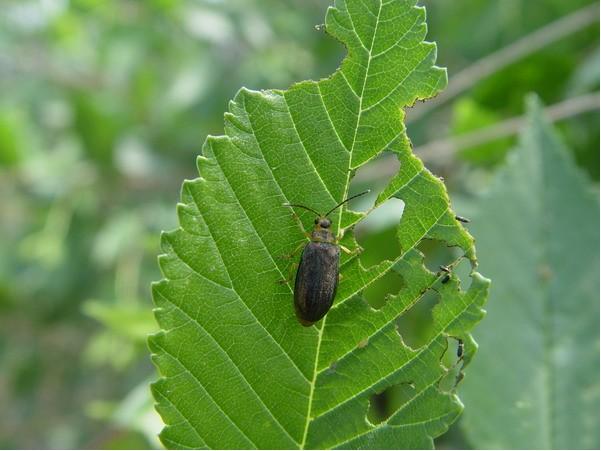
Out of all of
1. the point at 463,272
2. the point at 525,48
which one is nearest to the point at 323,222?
the point at 463,272

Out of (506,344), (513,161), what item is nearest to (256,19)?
(513,161)

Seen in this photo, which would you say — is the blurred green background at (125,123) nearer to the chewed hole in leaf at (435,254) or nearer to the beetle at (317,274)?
the chewed hole in leaf at (435,254)

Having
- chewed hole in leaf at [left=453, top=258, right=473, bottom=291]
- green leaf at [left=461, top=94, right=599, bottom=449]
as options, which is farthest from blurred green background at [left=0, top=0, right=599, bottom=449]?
chewed hole in leaf at [left=453, top=258, right=473, bottom=291]

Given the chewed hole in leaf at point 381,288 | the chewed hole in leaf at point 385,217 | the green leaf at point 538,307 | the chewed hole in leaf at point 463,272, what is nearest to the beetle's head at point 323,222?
the chewed hole in leaf at point 463,272

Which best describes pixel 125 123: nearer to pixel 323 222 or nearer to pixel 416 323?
pixel 416 323

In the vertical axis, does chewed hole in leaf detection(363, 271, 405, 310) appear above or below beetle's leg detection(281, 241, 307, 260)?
above

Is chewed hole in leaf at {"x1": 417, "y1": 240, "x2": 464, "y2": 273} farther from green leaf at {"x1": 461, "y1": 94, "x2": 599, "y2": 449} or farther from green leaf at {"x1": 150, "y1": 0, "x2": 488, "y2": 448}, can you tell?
green leaf at {"x1": 150, "y1": 0, "x2": 488, "y2": 448}

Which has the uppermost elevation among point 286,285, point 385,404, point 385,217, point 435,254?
point 435,254
